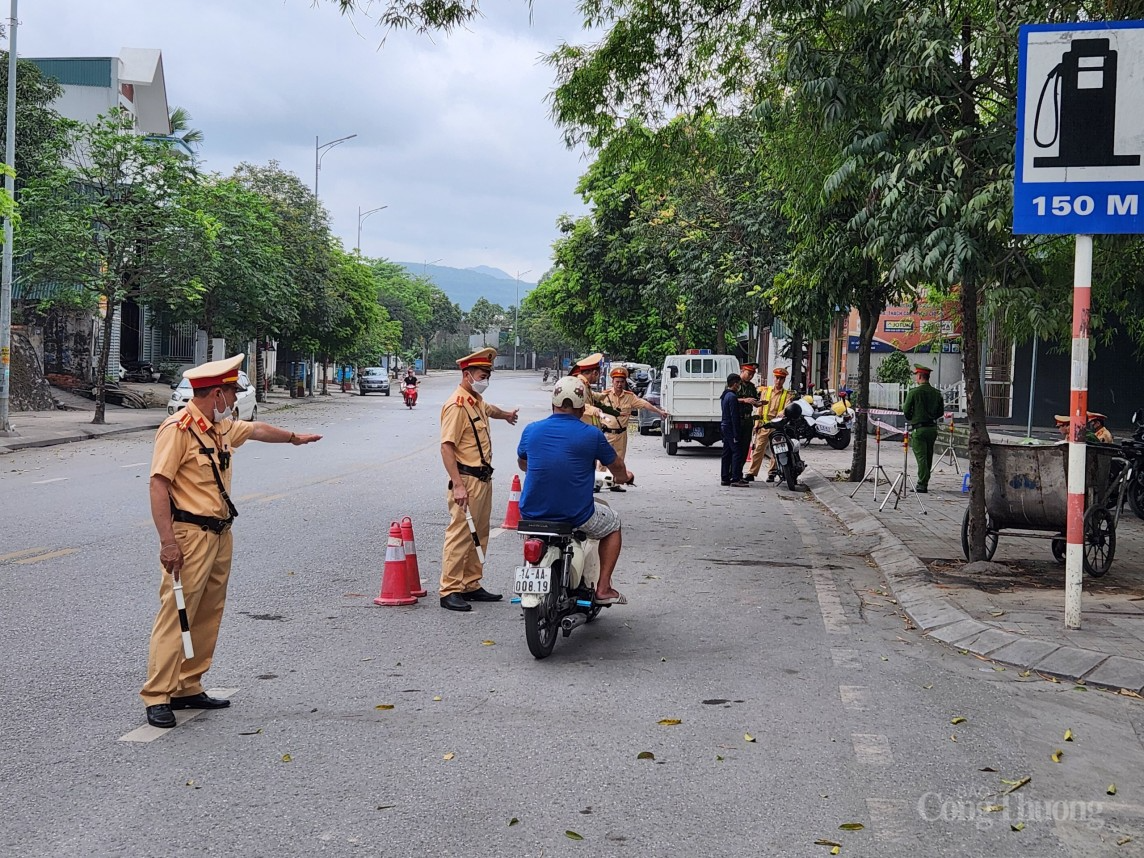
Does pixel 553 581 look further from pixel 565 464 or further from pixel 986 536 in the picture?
pixel 986 536

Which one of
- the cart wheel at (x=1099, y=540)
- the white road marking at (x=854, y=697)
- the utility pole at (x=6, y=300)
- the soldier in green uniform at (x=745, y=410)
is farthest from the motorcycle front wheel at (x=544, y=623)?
the utility pole at (x=6, y=300)

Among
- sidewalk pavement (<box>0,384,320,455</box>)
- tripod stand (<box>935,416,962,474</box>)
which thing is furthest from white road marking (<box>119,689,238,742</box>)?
sidewalk pavement (<box>0,384,320,455</box>)

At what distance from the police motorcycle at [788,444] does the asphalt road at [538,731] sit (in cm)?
850

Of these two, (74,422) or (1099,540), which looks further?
(74,422)

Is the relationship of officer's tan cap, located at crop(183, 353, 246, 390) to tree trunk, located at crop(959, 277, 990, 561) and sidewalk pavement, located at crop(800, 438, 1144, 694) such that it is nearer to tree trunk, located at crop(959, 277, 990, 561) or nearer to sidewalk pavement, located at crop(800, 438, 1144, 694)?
sidewalk pavement, located at crop(800, 438, 1144, 694)

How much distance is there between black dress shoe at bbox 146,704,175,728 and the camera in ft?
16.8

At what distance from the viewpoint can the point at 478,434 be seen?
26.3ft

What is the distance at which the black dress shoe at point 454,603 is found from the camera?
25.7ft

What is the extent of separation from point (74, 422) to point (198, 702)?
86.5 feet

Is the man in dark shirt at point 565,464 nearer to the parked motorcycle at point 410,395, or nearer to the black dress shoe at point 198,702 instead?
the black dress shoe at point 198,702

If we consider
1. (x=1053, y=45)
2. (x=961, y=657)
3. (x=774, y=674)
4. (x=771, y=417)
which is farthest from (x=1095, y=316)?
(x=774, y=674)

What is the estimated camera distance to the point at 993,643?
6.95m

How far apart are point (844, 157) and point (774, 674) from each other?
5.24 meters

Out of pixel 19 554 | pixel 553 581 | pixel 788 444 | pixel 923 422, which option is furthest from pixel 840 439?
pixel 553 581
